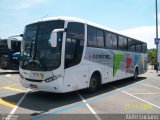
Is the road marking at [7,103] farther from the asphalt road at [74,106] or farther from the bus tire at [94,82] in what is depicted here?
the bus tire at [94,82]

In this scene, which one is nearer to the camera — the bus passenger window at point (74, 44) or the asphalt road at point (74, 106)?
the asphalt road at point (74, 106)

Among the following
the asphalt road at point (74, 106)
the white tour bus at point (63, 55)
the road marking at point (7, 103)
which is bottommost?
the asphalt road at point (74, 106)

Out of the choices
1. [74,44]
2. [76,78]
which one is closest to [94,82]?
[76,78]

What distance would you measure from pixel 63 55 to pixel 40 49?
1.02 metres

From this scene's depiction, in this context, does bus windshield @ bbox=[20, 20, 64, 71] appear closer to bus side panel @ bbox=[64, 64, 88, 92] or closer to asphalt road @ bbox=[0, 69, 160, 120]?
bus side panel @ bbox=[64, 64, 88, 92]

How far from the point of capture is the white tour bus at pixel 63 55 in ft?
31.9

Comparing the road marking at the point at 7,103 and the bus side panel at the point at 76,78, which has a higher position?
the bus side panel at the point at 76,78

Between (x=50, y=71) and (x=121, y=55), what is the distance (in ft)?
25.2

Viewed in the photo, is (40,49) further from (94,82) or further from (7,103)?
(94,82)

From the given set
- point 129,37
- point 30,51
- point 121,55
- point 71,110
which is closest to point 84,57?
point 30,51

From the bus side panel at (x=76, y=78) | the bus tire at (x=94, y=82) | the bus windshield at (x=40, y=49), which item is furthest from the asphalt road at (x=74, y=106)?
the bus windshield at (x=40, y=49)

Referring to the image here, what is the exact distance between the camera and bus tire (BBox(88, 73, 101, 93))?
12.1m

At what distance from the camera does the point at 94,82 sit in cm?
1253

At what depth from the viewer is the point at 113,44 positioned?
14.8 m
